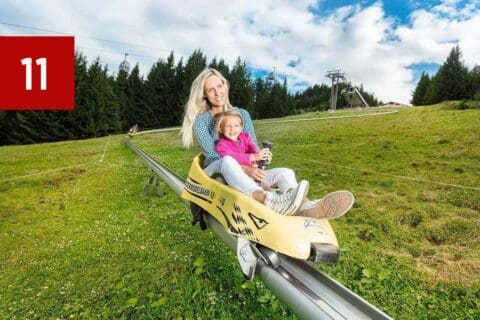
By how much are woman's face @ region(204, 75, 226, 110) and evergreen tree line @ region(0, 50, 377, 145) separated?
41.4 metres

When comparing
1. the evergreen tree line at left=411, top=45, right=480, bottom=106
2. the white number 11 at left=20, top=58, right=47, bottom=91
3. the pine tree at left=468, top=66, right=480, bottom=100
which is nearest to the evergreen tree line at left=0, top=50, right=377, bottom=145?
the white number 11 at left=20, top=58, right=47, bottom=91

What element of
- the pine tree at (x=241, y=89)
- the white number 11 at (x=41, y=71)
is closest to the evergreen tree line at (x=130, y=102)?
the pine tree at (x=241, y=89)

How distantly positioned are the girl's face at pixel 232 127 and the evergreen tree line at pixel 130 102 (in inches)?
1653

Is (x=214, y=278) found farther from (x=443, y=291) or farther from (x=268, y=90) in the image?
(x=268, y=90)

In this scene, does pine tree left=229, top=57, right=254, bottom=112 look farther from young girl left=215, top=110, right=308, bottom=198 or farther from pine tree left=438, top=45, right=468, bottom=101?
young girl left=215, top=110, right=308, bottom=198

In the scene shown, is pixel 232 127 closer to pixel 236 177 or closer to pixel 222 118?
pixel 222 118

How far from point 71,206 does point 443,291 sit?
5.94m

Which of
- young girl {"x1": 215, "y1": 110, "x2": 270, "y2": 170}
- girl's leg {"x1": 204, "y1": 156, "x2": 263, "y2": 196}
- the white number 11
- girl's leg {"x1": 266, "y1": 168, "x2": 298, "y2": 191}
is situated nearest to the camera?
girl's leg {"x1": 204, "y1": 156, "x2": 263, "y2": 196}

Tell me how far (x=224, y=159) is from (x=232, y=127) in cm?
60

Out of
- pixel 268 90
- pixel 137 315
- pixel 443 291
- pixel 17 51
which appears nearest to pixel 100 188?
pixel 137 315

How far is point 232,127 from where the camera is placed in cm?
351

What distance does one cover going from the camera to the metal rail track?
5.98 feet

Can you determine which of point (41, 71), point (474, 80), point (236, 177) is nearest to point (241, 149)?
point (236, 177)

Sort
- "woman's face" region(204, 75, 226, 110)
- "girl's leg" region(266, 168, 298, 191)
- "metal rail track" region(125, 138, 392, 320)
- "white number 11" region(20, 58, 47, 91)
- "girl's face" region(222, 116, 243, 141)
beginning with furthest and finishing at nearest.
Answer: "white number 11" region(20, 58, 47, 91) → "woman's face" region(204, 75, 226, 110) → "girl's face" region(222, 116, 243, 141) → "girl's leg" region(266, 168, 298, 191) → "metal rail track" region(125, 138, 392, 320)
